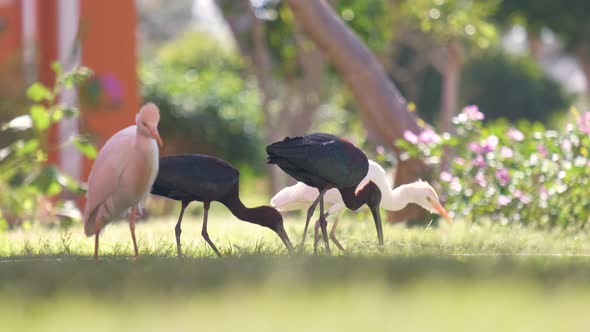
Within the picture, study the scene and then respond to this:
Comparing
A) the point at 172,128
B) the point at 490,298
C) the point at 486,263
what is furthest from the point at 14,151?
the point at 172,128

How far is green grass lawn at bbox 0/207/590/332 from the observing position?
4730 millimetres

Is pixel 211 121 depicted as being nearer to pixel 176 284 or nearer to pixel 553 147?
pixel 553 147

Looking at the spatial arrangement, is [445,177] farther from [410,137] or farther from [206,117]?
[206,117]

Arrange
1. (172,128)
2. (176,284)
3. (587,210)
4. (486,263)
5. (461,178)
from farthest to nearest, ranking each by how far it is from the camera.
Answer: (172,128), (461,178), (587,210), (486,263), (176,284)

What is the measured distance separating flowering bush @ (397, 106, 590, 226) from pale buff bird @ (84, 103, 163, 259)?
465cm

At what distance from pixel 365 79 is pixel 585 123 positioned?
2.23m

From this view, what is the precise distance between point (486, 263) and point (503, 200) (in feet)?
12.1

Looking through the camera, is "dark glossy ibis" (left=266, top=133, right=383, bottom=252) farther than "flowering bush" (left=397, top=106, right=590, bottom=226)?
No

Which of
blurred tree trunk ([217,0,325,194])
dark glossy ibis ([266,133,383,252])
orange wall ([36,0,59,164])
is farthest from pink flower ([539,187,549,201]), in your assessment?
blurred tree trunk ([217,0,325,194])

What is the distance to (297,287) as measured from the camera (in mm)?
5676

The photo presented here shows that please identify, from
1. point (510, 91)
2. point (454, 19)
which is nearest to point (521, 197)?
point (454, 19)

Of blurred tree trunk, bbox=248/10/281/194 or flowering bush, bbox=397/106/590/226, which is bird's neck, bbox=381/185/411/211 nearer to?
flowering bush, bbox=397/106/590/226

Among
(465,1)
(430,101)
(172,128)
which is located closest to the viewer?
(465,1)

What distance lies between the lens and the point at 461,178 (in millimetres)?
11211
